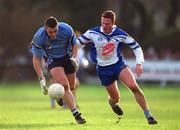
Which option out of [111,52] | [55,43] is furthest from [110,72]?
[55,43]

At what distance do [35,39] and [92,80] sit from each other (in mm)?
34895

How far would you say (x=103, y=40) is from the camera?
1747 centimetres

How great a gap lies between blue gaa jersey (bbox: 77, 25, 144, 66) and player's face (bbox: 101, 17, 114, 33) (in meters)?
0.13

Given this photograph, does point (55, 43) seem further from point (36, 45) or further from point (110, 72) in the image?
point (110, 72)

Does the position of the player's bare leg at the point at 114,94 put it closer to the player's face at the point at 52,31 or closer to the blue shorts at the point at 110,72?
the blue shorts at the point at 110,72

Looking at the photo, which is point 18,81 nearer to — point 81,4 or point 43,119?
point 81,4

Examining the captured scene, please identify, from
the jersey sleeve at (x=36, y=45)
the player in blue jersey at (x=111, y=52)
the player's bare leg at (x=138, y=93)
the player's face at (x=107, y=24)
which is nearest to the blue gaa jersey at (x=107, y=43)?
the player in blue jersey at (x=111, y=52)

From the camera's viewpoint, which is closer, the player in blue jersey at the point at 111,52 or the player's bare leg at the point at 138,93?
the player's bare leg at the point at 138,93

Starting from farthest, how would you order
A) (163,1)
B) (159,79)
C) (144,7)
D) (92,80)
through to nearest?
(163,1), (144,7), (92,80), (159,79)

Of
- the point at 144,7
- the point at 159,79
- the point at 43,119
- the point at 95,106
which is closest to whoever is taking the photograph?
the point at 43,119

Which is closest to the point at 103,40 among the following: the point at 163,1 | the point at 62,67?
the point at 62,67

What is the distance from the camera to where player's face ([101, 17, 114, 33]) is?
17094 mm

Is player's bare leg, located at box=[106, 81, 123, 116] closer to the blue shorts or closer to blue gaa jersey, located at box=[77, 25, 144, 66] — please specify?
the blue shorts

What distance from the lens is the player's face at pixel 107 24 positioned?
Result: 17.1m
